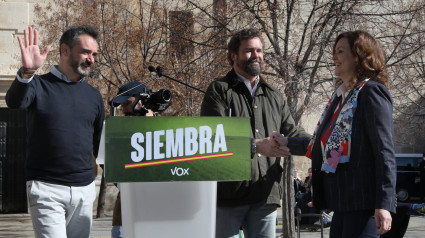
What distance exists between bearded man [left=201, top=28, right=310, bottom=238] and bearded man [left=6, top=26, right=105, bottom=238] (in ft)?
2.72

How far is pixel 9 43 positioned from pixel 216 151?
62.6ft

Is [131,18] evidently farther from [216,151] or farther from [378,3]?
[216,151]

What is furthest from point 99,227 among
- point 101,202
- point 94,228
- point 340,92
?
point 340,92

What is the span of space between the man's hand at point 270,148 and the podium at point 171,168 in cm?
85

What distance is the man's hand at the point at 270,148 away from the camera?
4527 millimetres

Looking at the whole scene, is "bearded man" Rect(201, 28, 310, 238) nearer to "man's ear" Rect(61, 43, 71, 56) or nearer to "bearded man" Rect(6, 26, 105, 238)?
"bearded man" Rect(6, 26, 105, 238)

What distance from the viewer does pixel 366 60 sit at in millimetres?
4066

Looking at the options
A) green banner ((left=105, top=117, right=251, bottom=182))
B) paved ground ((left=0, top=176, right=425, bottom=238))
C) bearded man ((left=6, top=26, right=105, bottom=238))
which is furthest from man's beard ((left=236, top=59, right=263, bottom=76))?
paved ground ((left=0, top=176, right=425, bottom=238))

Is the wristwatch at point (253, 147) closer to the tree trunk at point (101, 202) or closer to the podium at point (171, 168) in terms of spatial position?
the podium at point (171, 168)

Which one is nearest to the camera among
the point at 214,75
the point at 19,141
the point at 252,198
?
the point at 252,198

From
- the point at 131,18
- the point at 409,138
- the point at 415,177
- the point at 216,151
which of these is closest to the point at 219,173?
the point at 216,151

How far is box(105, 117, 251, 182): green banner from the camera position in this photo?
350cm

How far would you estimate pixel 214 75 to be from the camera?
1418cm

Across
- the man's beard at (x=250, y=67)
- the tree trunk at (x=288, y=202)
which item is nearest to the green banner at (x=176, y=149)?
the man's beard at (x=250, y=67)
